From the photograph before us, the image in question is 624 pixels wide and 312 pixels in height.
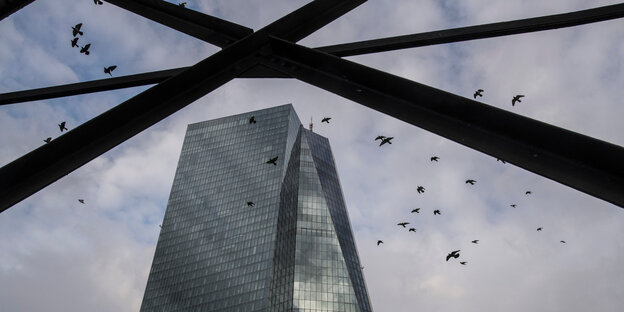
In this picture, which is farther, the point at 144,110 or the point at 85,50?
the point at 85,50

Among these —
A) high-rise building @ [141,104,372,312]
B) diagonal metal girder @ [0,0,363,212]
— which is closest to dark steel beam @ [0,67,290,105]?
diagonal metal girder @ [0,0,363,212]

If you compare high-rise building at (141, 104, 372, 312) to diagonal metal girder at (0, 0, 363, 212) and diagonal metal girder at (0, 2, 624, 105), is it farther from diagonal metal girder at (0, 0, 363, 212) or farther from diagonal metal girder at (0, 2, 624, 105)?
diagonal metal girder at (0, 0, 363, 212)

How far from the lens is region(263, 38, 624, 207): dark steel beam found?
2.34m

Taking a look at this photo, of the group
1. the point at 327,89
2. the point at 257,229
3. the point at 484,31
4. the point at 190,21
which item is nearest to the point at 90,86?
the point at 190,21

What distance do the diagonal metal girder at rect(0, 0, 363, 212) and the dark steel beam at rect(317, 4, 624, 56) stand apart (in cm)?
42

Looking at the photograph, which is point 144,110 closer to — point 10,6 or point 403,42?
point 10,6

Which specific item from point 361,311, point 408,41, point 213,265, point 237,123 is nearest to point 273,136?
point 237,123

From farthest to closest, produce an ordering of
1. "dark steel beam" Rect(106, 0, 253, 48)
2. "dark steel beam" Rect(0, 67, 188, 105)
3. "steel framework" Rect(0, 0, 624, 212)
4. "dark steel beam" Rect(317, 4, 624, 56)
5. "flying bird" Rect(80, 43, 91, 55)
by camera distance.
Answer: "flying bird" Rect(80, 43, 91, 55) < "dark steel beam" Rect(0, 67, 188, 105) < "dark steel beam" Rect(106, 0, 253, 48) < "dark steel beam" Rect(317, 4, 624, 56) < "steel framework" Rect(0, 0, 624, 212)

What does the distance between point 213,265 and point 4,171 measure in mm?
108037

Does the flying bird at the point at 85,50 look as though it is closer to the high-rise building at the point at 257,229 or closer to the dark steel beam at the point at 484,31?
the dark steel beam at the point at 484,31

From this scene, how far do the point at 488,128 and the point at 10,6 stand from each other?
3844 millimetres

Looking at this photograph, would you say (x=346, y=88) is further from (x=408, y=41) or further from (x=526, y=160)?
(x=526, y=160)

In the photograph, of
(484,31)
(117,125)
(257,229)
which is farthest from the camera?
(257,229)

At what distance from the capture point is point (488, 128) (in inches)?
105
